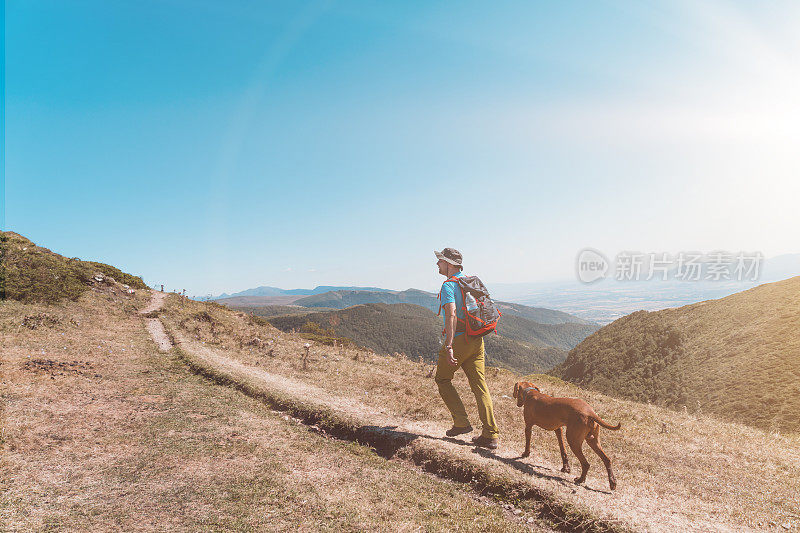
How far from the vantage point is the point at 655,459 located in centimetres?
702

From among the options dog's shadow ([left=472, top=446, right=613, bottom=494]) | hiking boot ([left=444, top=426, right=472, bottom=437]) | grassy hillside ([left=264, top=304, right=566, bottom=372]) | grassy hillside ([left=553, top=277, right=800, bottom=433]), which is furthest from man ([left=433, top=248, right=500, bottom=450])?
grassy hillside ([left=264, top=304, right=566, bottom=372])

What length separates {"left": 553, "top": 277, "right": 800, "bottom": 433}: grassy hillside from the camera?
72.2 ft

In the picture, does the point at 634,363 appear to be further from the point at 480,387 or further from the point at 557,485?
the point at 557,485

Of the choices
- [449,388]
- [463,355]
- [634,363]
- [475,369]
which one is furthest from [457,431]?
[634,363]

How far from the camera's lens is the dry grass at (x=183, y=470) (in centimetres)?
441

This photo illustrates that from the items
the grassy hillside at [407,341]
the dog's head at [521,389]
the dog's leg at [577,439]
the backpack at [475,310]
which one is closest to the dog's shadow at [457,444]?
the dog's leg at [577,439]

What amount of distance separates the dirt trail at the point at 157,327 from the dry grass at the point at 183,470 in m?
6.46

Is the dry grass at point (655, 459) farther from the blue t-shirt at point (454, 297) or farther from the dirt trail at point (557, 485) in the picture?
the blue t-shirt at point (454, 297)

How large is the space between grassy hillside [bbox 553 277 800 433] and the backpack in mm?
8831

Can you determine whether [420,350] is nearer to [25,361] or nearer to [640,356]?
[640,356]

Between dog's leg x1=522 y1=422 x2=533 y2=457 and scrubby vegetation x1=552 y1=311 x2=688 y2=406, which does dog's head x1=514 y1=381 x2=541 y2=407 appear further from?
scrubby vegetation x1=552 y1=311 x2=688 y2=406

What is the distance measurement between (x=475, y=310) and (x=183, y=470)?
589 centimetres

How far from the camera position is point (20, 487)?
4.93m

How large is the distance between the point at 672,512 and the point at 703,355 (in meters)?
50.9
